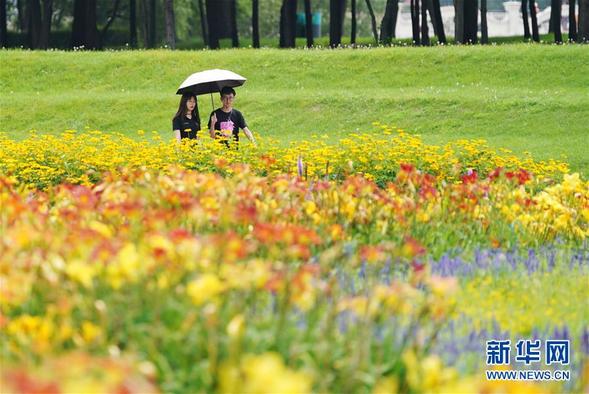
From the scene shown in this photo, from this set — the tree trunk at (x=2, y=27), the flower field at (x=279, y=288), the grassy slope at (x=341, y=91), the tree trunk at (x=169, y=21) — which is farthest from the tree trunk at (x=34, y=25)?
the flower field at (x=279, y=288)

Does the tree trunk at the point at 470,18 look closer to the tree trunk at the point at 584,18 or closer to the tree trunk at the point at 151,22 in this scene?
the tree trunk at the point at 584,18

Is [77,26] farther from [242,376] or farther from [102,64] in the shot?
[242,376]

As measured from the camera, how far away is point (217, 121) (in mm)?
13555

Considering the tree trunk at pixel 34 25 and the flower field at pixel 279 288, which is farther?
the tree trunk at pixel 34 25

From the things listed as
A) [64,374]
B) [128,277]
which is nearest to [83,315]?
[128,277]

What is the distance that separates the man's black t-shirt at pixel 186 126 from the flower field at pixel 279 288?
19.6 ft

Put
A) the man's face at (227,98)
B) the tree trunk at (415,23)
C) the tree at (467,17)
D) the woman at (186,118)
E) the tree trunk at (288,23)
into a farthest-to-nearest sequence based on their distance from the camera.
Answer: the tree trunk at (288,23), the tree trunk at (415,23), the tree at (467,17), the woman at (186,118), the man's face at (227,98)

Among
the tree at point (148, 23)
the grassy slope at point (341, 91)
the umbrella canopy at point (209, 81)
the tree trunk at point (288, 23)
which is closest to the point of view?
the umbrella canopy at point (209, 81)

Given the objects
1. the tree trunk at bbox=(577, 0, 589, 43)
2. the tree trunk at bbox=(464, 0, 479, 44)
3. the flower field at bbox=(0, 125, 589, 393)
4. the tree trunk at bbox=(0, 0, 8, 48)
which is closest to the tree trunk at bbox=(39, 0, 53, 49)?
the tree trunk at bbox=(0, 0, 8, 48)

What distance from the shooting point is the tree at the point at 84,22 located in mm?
34719

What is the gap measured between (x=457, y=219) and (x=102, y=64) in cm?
2056

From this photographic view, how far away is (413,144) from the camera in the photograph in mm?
13633

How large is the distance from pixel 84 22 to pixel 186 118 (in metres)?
22.3

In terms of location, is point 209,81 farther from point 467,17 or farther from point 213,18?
point 213,18
